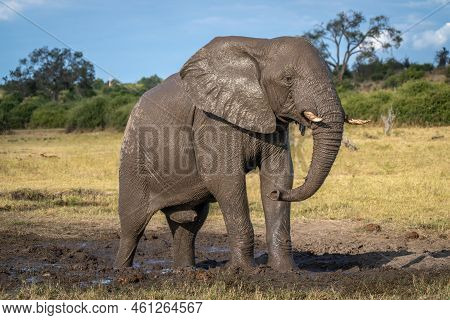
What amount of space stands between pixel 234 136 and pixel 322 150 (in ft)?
3.12

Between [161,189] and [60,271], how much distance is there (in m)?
1.44

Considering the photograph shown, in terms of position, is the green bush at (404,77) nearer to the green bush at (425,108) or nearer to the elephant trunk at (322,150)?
the green bush at (425,108)

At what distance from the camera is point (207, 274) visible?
22.7ft

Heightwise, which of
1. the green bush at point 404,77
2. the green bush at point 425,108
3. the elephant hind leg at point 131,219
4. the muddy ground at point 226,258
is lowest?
the muddy ground at point 226,258

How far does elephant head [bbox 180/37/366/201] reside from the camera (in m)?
6.50

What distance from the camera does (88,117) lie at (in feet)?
145

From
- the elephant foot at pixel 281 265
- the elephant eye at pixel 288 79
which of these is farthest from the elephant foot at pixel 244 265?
the elephant eye at pixel 288 79

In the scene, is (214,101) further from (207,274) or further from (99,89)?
(99,89)

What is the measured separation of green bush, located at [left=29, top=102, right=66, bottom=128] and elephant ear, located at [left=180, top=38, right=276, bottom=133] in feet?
136

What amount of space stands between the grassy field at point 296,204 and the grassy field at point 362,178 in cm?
2

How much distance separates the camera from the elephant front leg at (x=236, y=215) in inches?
280

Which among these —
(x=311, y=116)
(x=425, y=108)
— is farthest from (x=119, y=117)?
(x=311, y=116)

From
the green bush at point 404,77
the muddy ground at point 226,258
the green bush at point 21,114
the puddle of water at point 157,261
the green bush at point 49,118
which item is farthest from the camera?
the green bush at point 404,77

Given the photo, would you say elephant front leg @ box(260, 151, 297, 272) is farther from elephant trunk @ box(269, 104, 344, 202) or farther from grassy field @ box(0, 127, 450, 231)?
grassy field @ box(0, 127, 450, 231)
